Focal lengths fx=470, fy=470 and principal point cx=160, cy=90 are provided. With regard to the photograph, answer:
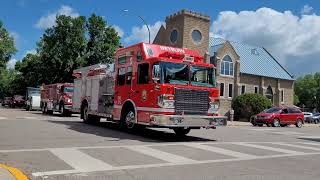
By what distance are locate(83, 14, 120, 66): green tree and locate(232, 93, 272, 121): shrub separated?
66.5 feet

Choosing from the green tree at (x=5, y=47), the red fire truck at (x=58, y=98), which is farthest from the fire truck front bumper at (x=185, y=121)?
the green tree at (x=5, y=47)

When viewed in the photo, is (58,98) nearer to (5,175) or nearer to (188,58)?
(188,58)

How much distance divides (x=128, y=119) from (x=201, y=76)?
320cm

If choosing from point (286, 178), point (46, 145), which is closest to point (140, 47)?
point (46, 145)

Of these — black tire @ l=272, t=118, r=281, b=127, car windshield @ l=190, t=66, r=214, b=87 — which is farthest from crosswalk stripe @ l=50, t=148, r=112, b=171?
black tire @ l=272, t=118, r=281, b=127

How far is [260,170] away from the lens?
9969 millimetres

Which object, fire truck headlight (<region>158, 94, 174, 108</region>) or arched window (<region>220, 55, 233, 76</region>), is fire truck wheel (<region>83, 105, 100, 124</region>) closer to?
fire truck headlight (<region>158, 94, 174, 108</region>)

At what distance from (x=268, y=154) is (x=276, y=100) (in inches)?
1885

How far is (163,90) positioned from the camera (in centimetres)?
1546

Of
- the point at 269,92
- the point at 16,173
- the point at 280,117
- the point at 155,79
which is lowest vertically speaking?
the point at 16,173

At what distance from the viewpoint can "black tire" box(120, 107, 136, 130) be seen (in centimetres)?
1720

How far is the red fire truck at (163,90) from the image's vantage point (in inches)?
613

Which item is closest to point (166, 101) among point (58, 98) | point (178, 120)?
point (178, 120)

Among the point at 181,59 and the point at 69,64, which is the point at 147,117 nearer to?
the point at 181,59
